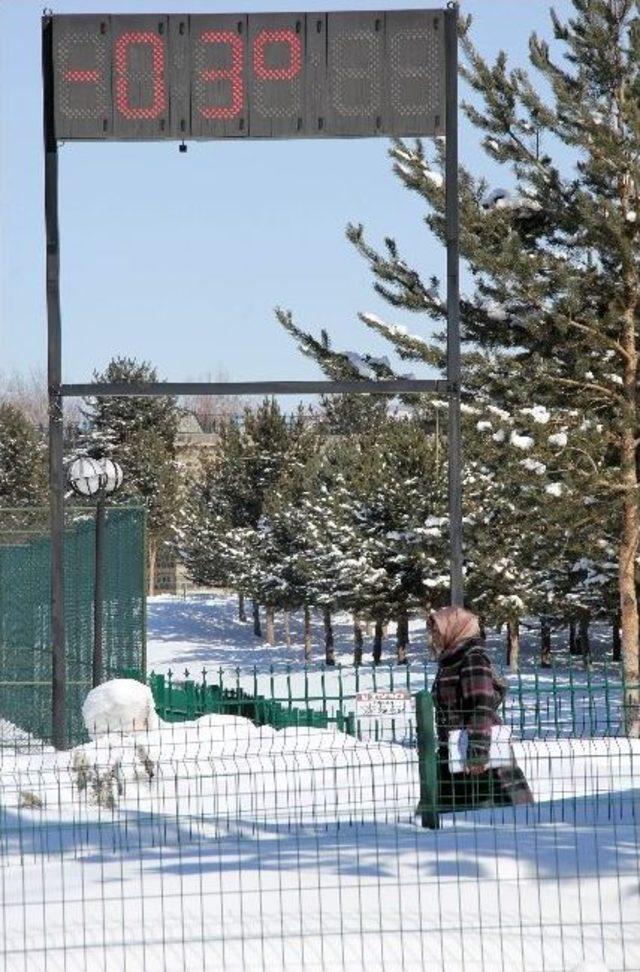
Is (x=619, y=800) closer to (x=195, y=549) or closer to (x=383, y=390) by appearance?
(x=383, y=390)

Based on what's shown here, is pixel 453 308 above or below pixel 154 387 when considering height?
above

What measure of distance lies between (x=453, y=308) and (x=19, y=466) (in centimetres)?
6481

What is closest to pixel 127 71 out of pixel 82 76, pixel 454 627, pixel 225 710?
pixel 82 76

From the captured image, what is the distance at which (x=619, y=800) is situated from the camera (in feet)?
40.1

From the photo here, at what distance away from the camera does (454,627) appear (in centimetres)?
1111

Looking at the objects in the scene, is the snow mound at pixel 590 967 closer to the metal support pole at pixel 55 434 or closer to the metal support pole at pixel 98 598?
the metal support pole at pixel 55 434

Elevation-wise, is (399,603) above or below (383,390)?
below

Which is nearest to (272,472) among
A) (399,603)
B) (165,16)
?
(399,603)

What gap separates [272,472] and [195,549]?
Answer: 664cm

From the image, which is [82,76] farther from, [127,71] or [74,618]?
[74,618]

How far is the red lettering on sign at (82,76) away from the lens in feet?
54.1

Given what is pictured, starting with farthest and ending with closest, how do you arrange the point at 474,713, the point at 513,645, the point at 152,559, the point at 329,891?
the point at 152,559 → the point at 513,645 → the point at 474,713 → the point at 329,891

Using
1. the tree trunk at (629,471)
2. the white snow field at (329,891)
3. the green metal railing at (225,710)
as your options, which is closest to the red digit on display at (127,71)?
the white snow field at (329,891)

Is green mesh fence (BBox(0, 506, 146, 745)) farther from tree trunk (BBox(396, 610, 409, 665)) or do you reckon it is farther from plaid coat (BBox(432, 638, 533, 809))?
tree trunk (BBox(396, 610, 409, 665))
